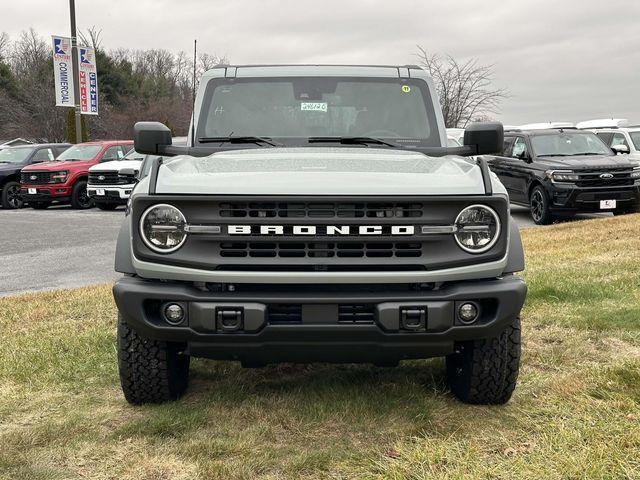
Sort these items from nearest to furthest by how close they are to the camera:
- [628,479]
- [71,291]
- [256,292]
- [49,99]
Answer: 1. [628,479]
2. [256,292]
3. [71,291]
4. [49,99]

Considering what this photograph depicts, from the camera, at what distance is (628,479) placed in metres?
2.81

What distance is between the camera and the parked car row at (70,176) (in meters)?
17.5

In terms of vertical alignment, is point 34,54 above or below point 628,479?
above

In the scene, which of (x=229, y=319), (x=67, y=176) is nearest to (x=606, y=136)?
(x=67, y=176)

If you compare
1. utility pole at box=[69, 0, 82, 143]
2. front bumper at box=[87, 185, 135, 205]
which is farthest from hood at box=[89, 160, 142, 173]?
utility pole at box=[69, 0, 82, 143]

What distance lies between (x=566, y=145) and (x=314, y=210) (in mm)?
12121

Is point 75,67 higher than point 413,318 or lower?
higher

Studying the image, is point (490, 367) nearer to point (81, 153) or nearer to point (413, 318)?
point (413, 318)

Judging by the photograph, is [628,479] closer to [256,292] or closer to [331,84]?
[256,292]

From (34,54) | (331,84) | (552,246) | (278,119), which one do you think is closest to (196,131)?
(278,119)

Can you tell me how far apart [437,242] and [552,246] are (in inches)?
274

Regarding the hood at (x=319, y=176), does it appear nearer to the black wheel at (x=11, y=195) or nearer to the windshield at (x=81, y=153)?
the windshield at (x=81, y=153)

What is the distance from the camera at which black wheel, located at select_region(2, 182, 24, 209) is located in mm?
19656

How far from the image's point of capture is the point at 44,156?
20.5 m
